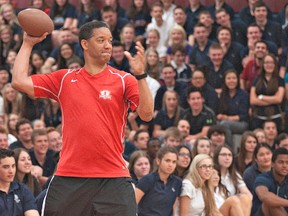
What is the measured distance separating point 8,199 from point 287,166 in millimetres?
3108

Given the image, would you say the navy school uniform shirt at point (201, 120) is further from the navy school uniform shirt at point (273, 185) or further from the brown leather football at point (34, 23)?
the brown leather football at point (34, 23)

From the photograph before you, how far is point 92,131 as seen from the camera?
6062 millimetres

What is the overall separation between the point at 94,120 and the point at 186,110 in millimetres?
6759

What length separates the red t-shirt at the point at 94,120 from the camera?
6.07 metres

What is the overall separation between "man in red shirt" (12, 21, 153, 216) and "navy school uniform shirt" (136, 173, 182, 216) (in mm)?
3394

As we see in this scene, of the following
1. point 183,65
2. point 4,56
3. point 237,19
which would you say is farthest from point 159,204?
point 4,56

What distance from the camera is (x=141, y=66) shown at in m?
5.87

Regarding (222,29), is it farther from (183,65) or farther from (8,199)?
(8,199)

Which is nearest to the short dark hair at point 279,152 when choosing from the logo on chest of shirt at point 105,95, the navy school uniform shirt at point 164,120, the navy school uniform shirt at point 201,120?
the navy school uniform shirt at point 201,120

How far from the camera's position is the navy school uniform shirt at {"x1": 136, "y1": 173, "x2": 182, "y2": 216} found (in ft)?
31.4

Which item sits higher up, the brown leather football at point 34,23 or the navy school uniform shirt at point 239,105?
the brown leather football at point 34,23

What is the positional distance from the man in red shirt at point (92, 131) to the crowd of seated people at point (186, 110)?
247cm

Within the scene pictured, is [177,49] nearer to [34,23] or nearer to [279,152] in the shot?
[279,152]

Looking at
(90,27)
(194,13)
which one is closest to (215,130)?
(194,13)
